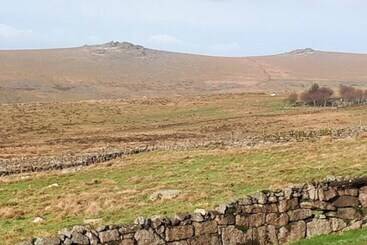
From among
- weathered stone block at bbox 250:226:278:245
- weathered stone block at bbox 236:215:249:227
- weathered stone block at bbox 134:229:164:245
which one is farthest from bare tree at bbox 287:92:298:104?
weathered stone block at bbox 134:229:164:245

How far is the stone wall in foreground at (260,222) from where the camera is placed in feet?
54.2

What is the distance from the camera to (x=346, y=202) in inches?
759

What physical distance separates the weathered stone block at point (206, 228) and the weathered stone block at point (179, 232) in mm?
145

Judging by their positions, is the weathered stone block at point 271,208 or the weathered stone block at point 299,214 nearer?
the weathered stone block at point 271,208

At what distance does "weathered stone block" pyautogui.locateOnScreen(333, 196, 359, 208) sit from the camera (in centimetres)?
1919

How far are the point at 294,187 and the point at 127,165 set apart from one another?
17.3 m

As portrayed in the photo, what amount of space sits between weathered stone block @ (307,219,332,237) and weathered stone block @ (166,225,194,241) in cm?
358

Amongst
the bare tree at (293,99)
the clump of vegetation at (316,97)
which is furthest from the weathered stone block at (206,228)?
the bare tree at (293,99)

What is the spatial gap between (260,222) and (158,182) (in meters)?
8.52

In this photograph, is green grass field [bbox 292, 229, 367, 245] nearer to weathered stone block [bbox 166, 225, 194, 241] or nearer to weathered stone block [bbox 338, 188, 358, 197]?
weathered stone block [bbox 338, 188, 358, 197]

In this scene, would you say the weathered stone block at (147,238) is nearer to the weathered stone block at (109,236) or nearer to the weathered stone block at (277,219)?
the weathered stone block at (109,236)

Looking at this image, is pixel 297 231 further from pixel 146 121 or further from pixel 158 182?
pixel 146 121

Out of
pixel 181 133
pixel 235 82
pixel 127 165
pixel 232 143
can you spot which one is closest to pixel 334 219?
pixel 127 165

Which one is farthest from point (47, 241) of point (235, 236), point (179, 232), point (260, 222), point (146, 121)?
point (146, 121)
